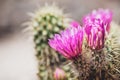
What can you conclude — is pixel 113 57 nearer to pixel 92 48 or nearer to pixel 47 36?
pixel 92 48

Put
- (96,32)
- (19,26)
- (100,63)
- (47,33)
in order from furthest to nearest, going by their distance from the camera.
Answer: (19,26), (47,33), (100,63), (96,32)

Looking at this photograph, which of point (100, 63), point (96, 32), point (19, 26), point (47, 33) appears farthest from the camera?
point (19, 26)

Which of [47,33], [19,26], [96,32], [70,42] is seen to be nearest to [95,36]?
[96,32]

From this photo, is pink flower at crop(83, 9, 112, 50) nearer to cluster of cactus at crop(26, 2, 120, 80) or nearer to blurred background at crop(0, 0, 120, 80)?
cluster of cactus at crop(26, 2, 120, 80)

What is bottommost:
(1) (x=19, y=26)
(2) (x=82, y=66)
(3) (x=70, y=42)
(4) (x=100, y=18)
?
(2) (x=82, y=66)

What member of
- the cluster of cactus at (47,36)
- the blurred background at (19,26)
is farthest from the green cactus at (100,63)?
the blurred background at (19,26)

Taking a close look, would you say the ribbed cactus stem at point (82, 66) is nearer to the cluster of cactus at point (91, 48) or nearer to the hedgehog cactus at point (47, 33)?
the cluster of cactus at point (91, 48)

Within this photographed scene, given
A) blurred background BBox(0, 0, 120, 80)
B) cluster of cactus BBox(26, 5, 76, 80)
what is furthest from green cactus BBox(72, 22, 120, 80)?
blurred background BBox(0, 0, 120, 80)
